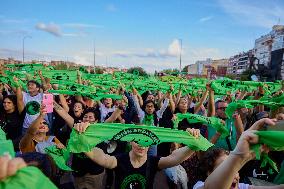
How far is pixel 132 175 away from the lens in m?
3.56

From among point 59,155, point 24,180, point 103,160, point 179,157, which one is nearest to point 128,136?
point 103,160

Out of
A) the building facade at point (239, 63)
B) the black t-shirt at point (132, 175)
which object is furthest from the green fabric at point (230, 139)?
the building facade at point (239, 63)

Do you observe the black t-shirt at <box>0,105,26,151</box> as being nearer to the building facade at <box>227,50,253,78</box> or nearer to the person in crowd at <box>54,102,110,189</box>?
the person in crowd at <box>54,102,110,189</box>

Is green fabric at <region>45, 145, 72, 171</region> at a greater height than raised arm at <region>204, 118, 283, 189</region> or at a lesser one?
lesser

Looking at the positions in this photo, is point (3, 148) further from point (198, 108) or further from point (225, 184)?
point (198, 108)

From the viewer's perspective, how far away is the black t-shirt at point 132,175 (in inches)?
139

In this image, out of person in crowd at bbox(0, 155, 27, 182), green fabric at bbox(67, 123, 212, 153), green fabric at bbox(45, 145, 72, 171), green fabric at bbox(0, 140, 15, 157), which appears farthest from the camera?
green fabric at bbox(45, 145, 72, 171)

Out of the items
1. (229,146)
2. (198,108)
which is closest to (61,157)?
(229,146)

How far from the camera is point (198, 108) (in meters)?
8.28

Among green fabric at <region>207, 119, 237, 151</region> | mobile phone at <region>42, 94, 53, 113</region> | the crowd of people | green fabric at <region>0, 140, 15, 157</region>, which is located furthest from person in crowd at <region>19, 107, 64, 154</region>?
green fabric at <region>0, 140, 15, 157</region>

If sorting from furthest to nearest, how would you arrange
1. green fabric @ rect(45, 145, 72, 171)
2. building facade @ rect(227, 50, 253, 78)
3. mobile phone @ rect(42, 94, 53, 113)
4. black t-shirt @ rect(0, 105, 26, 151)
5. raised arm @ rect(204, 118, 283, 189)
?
1. building facade @ rect(227, 50, 253, 78)
2. black t-shirt @ rect(0, 105, 26, 151)
3. mobile phone @ rect(42, 94, 53, 113)
4. green fabric @ rect(45, 145, 72, 171)
5. raised arm @ rect(204, 118, 283, 189)

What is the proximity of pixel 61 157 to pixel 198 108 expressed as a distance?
4.41 metres

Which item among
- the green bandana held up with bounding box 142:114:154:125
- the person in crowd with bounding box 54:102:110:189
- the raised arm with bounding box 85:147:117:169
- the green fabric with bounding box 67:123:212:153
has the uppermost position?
the green fabric with bounding box 67:123:212:153

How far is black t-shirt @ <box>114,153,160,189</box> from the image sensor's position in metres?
3.54
